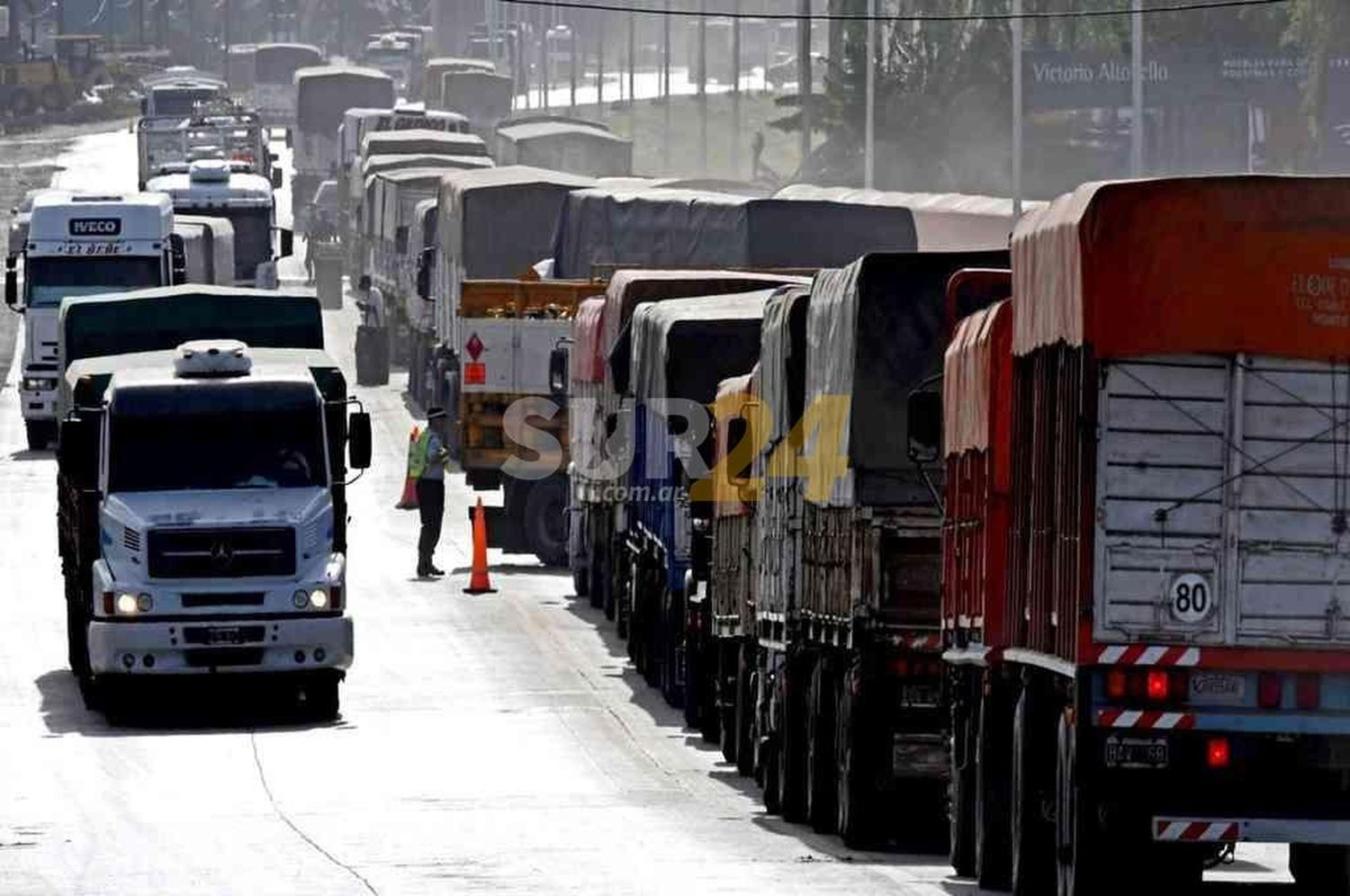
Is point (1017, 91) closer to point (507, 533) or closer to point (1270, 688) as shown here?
point (507, 533)

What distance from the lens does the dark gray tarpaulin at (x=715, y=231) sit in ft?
144

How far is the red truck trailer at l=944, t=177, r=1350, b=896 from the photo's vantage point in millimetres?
14773

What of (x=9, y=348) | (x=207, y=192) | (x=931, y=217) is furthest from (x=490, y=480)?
(x=9, y=348)

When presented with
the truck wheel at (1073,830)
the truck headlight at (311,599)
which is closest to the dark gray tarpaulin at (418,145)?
the truck headlight at (311,599)

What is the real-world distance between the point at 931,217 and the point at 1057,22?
5112 cm

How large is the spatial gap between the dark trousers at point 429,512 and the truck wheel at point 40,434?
1632 centimetres

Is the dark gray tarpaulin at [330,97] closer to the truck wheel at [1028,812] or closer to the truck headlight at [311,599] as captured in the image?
the truck headlight at [311,599]

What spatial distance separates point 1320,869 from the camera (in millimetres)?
16859

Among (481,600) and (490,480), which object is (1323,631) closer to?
(481,600)

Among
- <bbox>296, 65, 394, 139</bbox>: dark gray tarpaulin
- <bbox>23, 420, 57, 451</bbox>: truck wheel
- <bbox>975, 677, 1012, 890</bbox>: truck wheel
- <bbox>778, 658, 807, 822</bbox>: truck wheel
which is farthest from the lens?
<bbox>296, 65, 394, 139</bbox>: dark gray tarpaulin

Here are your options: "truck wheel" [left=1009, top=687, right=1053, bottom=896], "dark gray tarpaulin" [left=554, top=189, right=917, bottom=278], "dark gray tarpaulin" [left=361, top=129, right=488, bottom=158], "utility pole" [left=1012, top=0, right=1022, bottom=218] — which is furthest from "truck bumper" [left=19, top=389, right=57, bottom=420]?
"truck wheel" [left=1009, top=687, right=1053, bottom=896]

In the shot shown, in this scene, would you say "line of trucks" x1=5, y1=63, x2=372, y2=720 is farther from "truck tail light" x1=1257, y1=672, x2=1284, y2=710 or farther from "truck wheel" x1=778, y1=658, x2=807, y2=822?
"truck tail light" x1=1257, y1=672, x2=1284, y2=710

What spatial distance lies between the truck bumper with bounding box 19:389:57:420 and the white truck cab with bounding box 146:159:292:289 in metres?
11.2

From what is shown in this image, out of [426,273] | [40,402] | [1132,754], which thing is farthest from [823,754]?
[426,273]
